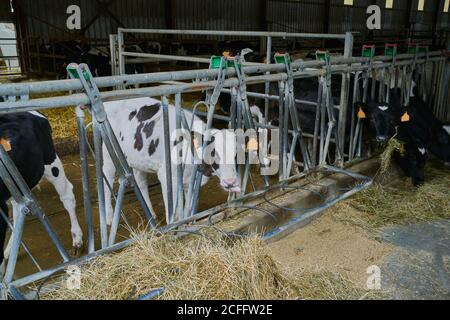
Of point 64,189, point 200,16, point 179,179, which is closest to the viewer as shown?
point 179,179

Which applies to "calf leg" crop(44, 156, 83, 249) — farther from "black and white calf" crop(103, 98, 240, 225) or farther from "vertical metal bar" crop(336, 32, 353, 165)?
"vertical metal bar" crop(336, 32, 353, 165)

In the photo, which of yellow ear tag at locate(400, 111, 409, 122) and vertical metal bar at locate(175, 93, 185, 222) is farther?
yellow ear tag at locate(400, 111, 409, 122)

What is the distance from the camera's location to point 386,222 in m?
4.27

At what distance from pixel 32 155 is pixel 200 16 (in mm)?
14015

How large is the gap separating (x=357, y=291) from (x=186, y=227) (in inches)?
53.0

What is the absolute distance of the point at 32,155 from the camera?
3.71m

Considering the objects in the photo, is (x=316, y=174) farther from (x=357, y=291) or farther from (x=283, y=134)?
(x=357, y=291)

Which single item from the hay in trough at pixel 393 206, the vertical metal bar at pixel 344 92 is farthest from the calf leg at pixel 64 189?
the vertical metal bar at pixel 344 92

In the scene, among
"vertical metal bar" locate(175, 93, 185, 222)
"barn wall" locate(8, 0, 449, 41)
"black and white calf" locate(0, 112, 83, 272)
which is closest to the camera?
"vertical metal bar" locate(175, 93, 185, 222)

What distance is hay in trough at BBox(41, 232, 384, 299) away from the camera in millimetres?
2455

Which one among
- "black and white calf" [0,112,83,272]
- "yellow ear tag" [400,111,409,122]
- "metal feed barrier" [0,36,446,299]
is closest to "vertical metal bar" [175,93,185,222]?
"metal feed barrier" [0,36,446,299]

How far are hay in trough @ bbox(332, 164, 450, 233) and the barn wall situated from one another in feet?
35.2

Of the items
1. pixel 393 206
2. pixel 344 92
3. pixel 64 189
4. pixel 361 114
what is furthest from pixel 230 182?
pixel 361 114

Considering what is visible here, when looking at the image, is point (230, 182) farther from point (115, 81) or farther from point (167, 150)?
point (115, 81)
